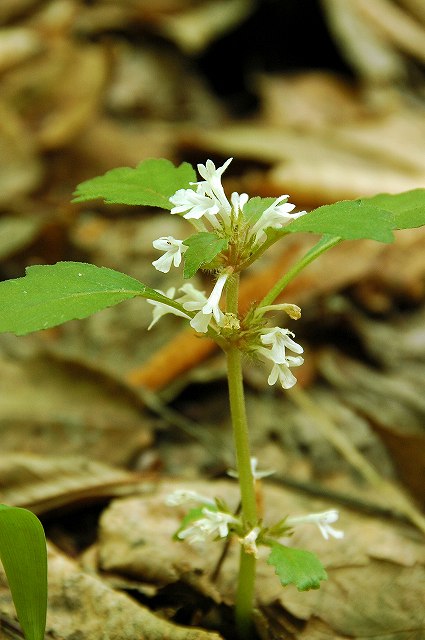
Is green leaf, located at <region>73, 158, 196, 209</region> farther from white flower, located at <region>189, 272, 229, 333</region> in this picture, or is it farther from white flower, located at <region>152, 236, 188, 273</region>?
white flower, located at <region>189, 272, 229, 333</region>

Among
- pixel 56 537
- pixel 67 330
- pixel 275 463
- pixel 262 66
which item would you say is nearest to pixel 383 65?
pixel 262 66

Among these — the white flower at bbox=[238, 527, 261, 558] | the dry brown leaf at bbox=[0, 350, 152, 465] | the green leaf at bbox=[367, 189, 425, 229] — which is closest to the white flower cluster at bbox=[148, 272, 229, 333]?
the green leaf at bbox=[367, 189, 425, 229]

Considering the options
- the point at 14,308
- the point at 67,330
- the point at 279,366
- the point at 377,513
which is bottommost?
the point at 67,330

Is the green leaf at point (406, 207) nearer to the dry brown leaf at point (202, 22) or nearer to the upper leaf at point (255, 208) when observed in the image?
the upper leaf at point (255, 208)

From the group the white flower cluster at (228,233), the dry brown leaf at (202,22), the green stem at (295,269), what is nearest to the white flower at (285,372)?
the white flower cluster at (228,233)

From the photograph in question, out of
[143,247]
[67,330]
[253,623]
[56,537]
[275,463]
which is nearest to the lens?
[253,623]

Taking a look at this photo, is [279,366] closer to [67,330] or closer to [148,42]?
[67,330]
